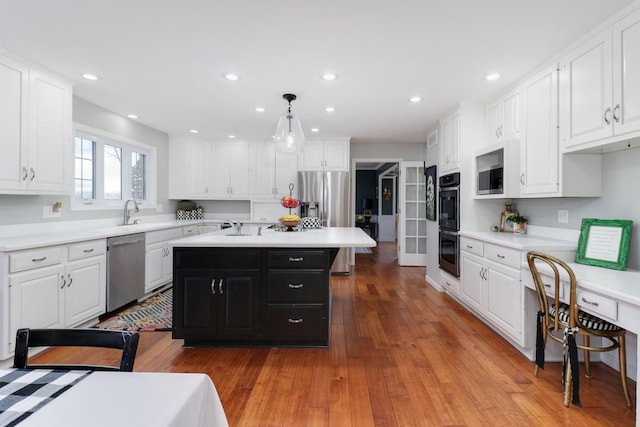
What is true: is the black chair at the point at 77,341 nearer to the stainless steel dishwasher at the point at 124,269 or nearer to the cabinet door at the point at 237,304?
the cabinet door at the point at 237,304

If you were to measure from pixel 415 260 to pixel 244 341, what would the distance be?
4341 mm

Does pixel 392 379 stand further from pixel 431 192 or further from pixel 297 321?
pixel 431 192

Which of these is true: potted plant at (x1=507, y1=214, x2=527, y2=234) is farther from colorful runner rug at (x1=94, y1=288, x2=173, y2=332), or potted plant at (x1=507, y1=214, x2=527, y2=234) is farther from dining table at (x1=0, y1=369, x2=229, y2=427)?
colorful runner rug at (x1=94, y1=288, x2=173, y2=332)

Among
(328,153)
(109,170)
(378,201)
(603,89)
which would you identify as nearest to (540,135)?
(603,89)

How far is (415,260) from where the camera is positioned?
628cm

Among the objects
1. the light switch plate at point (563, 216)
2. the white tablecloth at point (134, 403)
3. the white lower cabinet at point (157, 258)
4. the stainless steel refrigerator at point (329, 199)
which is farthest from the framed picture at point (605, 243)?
the white lower cabinet at point (157, 258)

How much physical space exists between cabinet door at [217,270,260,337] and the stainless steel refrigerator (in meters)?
2.86

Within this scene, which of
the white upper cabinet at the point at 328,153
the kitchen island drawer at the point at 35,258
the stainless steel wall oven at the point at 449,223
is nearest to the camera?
the kitchen island drawer at the point at 35,258

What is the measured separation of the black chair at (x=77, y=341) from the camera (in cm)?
92

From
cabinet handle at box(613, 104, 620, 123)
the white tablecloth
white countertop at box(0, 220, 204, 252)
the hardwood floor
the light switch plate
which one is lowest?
the hardwood floor

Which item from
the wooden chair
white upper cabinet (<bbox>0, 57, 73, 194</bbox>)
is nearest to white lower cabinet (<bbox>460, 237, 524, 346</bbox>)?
the wooden chair

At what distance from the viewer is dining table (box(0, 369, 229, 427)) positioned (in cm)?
60

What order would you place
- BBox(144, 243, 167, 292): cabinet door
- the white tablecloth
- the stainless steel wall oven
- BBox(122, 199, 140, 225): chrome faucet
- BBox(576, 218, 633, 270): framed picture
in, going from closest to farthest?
the white tablecloth
BBox(576, 218, 633, 270): framed picture
the stainless steel wall oven
BBox(144, 243, 167, 292): cabinet door
BBox(122, 199, 140, 225): chrome faucet

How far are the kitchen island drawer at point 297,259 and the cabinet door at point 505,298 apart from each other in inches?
59.3
